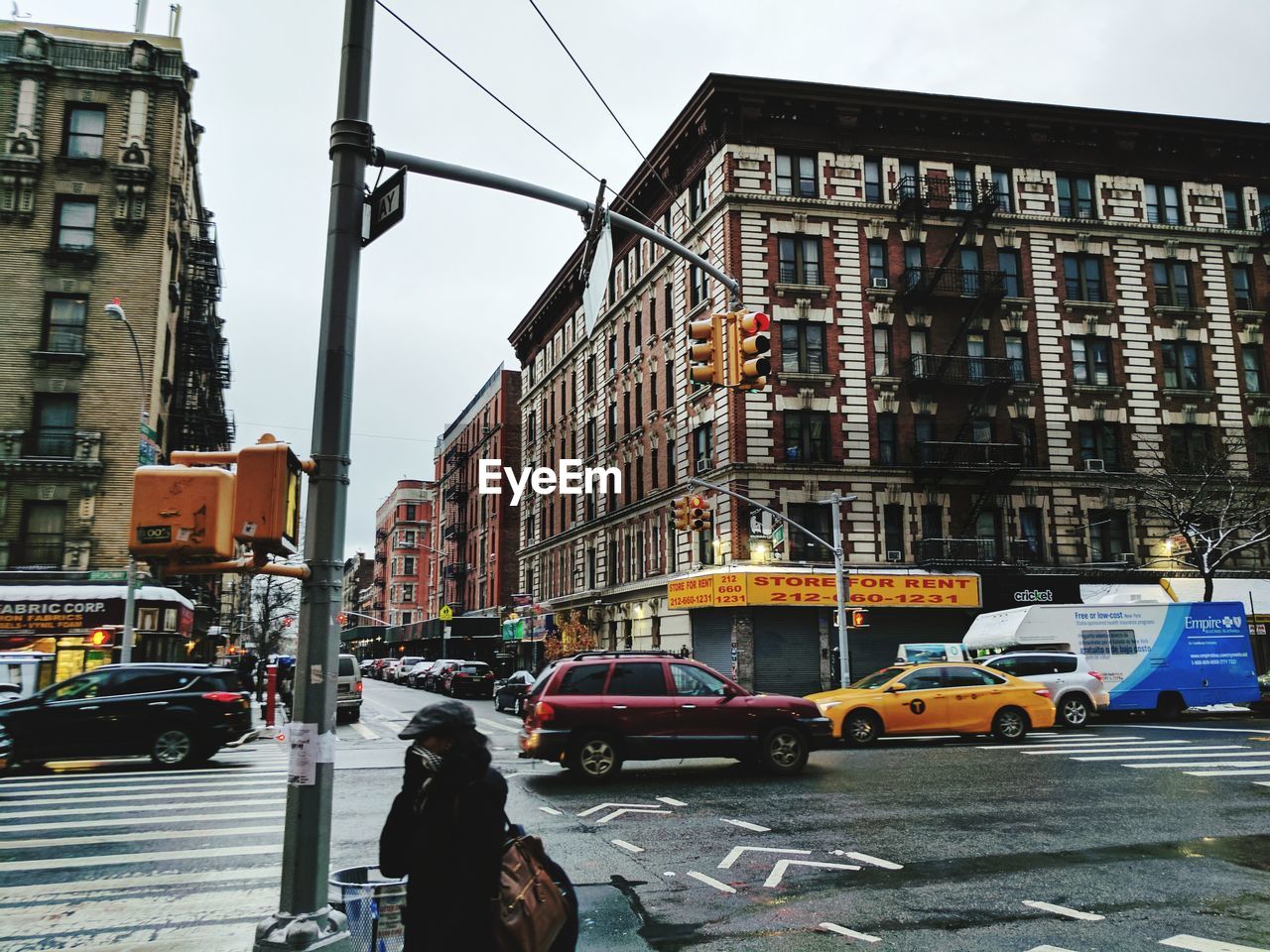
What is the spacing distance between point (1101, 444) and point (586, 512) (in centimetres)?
2369

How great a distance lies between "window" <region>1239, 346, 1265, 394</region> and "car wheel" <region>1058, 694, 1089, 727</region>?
21.8 metres

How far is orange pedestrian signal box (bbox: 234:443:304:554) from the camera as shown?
4.66 metres

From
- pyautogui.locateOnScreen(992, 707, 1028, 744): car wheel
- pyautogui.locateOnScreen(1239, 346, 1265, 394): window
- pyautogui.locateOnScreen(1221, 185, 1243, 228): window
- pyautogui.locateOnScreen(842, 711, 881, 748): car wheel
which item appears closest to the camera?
pyautogui.locateOnScreen(842, 711, 881, 748): car wheel

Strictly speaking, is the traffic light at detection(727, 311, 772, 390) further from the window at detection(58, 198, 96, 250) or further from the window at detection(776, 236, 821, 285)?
the window at detection(58, 198, 96, 250)

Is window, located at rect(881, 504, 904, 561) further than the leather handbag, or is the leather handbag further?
window, located at rect(881, 504, 904, 561)

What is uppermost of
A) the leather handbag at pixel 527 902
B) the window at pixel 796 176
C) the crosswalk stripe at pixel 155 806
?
the window at pixel 796 176

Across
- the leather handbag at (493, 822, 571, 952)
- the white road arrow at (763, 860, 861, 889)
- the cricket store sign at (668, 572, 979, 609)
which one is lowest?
the white road arrow at (763, 860, 861, 889)

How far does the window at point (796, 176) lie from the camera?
34.6 metres

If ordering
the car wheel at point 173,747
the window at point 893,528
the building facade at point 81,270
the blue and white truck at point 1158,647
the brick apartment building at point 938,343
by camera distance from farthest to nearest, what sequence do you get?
the window at point 893,528 → the brick apartment building at point 938,343 → the building facade at point 81,270 → the blue and white truck at point 1158,647 → the car wheel at point 173,747

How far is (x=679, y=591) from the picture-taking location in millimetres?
34000

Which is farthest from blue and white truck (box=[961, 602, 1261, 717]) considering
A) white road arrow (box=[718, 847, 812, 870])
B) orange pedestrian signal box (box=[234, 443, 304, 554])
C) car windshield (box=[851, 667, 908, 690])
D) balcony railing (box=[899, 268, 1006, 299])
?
orange pedestrian signal box (box=[234, 443, 304, 554])

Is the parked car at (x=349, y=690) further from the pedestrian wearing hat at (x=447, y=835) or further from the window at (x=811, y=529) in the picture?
the pedestrian wearing hat at (x=447, y=835)

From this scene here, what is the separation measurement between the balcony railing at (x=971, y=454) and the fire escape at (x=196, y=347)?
28.2 metres

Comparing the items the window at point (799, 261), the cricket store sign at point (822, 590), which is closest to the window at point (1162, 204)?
the window at point (799, 261)
